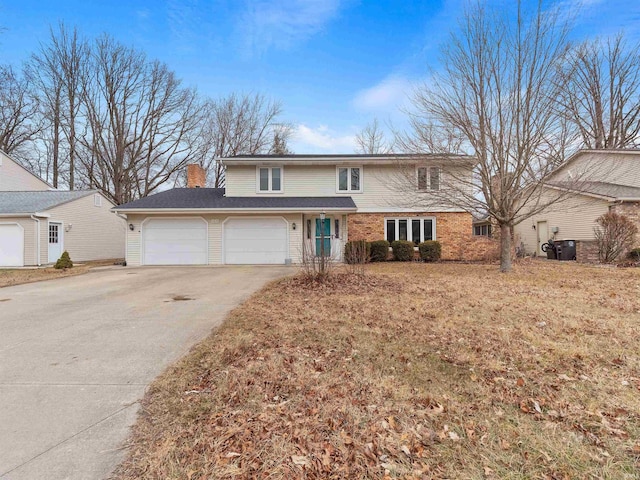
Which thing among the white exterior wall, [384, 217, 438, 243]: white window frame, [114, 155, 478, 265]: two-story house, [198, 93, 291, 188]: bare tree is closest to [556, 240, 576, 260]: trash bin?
[114, 155, 478, 265]: two-story house

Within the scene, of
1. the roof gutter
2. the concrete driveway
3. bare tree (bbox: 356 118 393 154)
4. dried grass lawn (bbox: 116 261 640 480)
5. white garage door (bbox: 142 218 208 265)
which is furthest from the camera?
bare tree (bbox: 356 118 393 154)

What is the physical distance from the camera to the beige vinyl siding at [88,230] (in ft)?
56.4

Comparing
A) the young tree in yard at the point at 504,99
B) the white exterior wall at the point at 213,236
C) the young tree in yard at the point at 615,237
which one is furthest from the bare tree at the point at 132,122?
the young tree in yard at the point at 615,237

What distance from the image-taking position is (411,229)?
15.5m

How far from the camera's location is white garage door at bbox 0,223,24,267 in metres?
15.4

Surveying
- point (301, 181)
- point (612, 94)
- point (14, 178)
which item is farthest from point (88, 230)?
point (612, 94)

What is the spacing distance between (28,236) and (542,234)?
26.7m

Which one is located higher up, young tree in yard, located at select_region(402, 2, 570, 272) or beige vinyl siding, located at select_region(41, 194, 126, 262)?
young tree in yard, located at select_region(402, 2, 570, 272)

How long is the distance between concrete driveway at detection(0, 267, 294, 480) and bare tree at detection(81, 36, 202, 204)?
20.3 m

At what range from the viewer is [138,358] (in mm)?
3842

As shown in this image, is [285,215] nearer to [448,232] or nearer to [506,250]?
[448,232]

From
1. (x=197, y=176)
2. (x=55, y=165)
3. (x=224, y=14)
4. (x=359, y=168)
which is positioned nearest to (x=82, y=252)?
(x=197, y=176)

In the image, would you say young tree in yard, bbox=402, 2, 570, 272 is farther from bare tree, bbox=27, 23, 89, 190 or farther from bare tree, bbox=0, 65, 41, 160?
bare tree, bbox=0, 65, 41, 160

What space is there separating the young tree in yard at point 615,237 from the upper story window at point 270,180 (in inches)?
548
